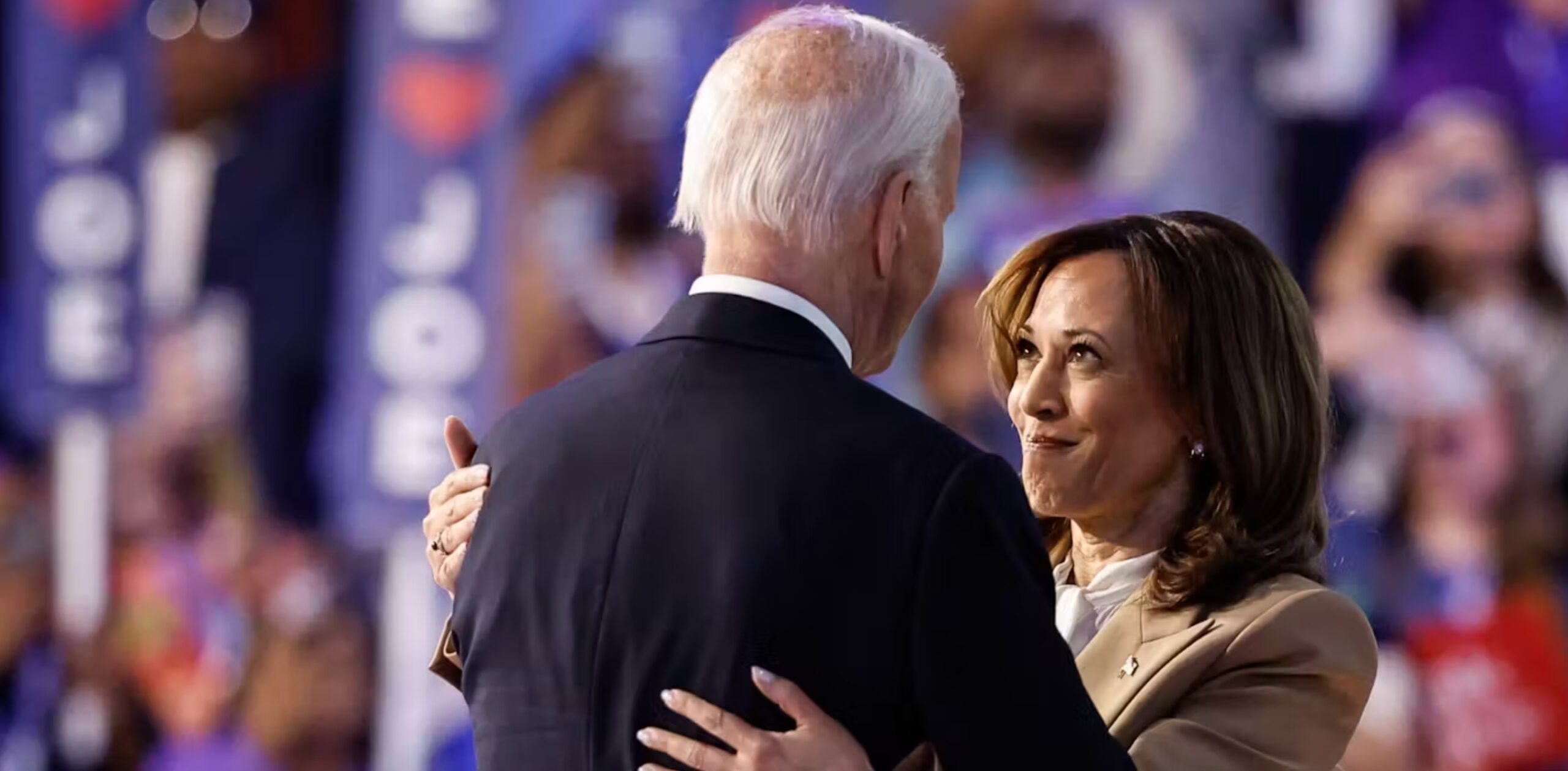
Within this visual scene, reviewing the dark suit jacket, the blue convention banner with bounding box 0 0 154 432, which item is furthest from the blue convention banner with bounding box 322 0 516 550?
the dark suit jacket

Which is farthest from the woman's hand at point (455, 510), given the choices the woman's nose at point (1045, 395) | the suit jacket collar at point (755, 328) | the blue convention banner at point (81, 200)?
the blue convention banner at point (81, 200)

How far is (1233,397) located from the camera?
200cm

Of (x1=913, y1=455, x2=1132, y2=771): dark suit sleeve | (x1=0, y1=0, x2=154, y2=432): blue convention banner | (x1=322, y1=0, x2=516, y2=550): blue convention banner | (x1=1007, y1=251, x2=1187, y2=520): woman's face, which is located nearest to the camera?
(x1=913, y1=455, x2=1132, y2=771): dark suit sleeve

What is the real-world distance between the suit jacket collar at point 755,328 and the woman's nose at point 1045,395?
45 cm

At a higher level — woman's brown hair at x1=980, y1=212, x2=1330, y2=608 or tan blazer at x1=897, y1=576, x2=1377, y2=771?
woman's brown hair at x1=980, y1=212, x2=1330, y2=608

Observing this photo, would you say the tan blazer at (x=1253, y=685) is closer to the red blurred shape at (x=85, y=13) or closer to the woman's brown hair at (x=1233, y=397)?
the woman's brown hair at (x=1233, y=397)

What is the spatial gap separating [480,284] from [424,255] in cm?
18

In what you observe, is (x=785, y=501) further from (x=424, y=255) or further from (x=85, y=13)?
(x=85, y=13)

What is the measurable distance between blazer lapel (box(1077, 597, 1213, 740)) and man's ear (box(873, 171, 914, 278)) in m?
0.50

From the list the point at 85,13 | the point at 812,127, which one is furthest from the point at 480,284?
the point at 812,127

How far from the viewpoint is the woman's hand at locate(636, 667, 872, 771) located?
1.54 meters

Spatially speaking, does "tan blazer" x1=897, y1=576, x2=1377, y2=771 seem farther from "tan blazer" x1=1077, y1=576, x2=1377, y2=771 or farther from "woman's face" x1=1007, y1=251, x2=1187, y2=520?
"woman's face" x1=1007, y1=251, x2=1187, y2=520

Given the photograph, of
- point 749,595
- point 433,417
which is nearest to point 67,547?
point 433,417

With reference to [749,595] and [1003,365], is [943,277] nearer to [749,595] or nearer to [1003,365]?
[1003,365]
